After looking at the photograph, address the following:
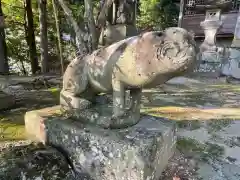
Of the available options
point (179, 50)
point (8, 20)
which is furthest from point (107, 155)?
point (8, 20)

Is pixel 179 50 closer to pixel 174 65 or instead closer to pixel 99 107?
pixel 174 65

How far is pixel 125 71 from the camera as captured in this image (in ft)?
5.44

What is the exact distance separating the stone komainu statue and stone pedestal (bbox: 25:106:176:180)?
11cm

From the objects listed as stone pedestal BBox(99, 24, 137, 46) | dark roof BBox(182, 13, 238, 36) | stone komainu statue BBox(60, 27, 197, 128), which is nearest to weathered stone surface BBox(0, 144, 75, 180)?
stone komainu statue BBox(60, 27, 197, 128)

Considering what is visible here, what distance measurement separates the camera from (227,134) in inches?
118

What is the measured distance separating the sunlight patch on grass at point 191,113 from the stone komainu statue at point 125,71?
63.2 inches

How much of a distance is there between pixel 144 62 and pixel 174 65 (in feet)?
0.67

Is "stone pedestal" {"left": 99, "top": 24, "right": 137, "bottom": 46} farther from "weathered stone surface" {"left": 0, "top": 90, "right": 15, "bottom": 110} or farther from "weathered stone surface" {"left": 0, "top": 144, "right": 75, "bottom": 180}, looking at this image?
"weathered stone surface" {"left": 0, "top": 144, "right": 75, "bottom": 180}

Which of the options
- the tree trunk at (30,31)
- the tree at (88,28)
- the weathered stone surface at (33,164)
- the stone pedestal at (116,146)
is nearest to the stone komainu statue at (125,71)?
the stone pedestal at (116,146)

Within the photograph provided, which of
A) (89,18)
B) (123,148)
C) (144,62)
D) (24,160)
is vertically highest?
(89,18)

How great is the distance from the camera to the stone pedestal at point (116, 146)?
1.71 metres

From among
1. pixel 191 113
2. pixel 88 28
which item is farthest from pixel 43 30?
pixel 191 113

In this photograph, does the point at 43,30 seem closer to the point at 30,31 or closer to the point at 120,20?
the point at 30,31

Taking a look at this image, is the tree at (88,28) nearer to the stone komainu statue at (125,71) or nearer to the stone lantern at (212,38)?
the stone komainu statue at (125,71)
